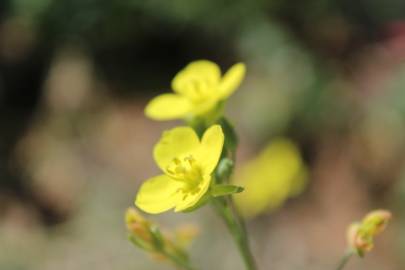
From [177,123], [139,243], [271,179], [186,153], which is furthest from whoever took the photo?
[177,123]

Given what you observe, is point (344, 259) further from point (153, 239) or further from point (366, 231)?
point (153, 239)

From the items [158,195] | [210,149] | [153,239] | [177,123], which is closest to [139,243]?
[153,239]

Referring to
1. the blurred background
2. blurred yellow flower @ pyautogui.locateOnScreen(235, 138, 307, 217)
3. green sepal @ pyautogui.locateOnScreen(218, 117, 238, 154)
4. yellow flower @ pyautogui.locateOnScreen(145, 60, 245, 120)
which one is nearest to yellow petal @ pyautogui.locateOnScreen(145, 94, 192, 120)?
yellow flower @ pyautogui.locateOnScreen(145, 60, 245, 120)

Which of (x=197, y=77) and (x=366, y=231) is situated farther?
(x=197, y=77)

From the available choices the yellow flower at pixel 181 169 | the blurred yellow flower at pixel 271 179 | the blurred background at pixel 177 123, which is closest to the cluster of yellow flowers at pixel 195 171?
the yellow flower at pixel 181 169

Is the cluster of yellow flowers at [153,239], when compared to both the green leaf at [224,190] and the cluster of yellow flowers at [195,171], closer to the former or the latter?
the cluster of yellow flowers at [195,171]

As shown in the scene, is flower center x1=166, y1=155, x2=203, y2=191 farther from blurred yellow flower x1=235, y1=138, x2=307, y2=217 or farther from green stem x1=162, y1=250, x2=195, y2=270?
blurred yellow flower x1=235, y1=138, x2=307, y2=217
